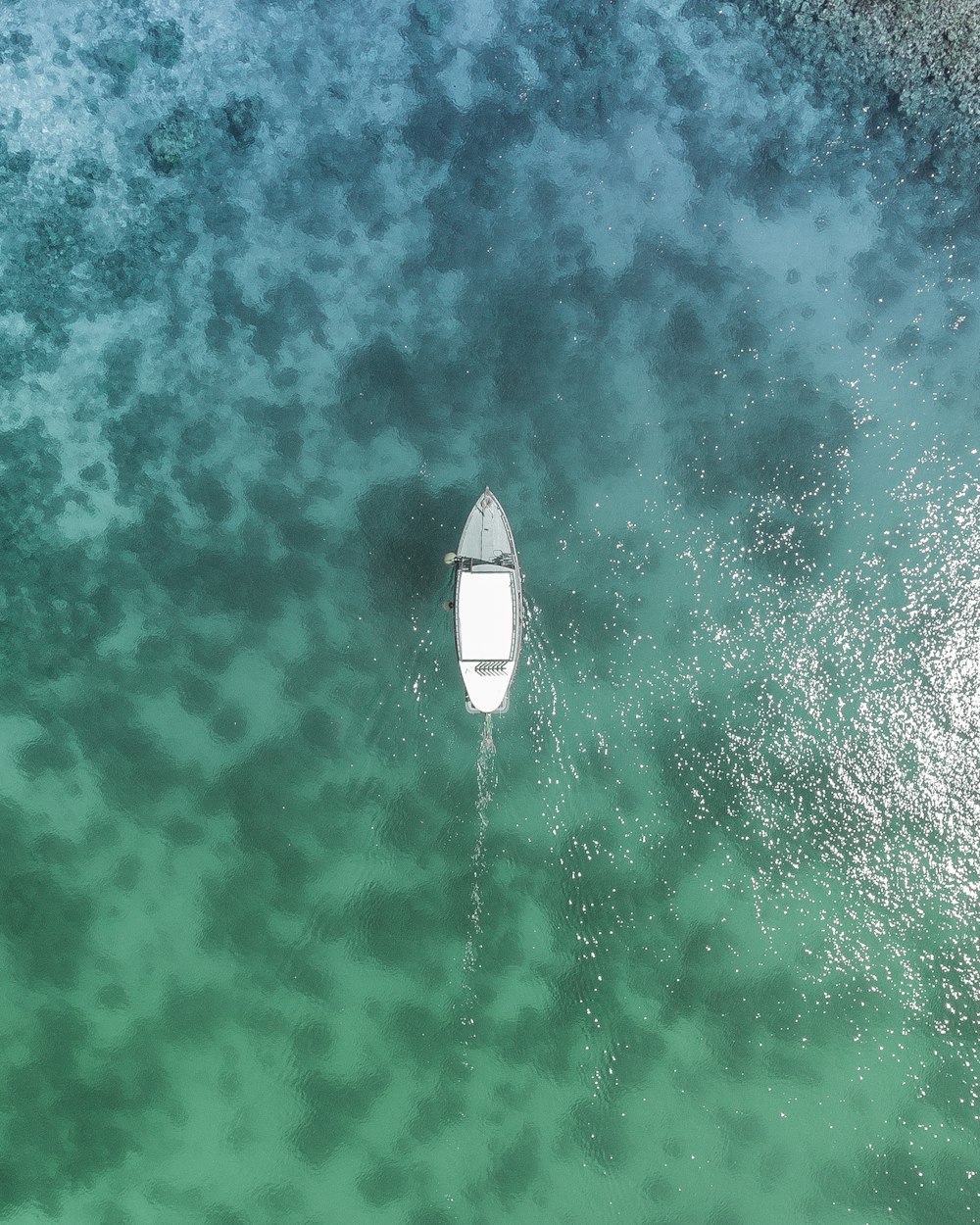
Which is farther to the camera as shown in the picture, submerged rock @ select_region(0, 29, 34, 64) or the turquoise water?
the turquoise water

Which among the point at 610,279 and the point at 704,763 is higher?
the point at 610,279

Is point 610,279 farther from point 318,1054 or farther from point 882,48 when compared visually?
point 318,1054

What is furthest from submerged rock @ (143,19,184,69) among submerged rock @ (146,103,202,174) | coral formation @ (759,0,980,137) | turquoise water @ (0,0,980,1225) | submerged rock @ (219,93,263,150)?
coral formation @ (759,0,980,137)

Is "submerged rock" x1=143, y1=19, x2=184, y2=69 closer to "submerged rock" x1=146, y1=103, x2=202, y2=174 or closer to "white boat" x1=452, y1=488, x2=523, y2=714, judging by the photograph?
"submerged rock" x1=146, y1=103, x2=202, y2=174

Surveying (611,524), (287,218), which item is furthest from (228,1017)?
(287,218)

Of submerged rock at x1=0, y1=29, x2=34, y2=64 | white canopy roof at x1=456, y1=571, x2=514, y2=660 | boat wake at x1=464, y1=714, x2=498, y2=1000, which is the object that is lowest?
boat wake at x1=464, y1=714, x2=498, y2=1000

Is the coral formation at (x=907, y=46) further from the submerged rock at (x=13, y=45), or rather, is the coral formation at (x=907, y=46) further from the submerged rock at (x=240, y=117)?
the submerged rock at (x=13, y=45)

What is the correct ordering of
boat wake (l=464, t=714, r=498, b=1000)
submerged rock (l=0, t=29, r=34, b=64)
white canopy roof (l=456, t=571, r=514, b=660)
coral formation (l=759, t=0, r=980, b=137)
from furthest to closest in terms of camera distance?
1. boat wake (l=464, t=714, r=498, b=1000)
2. coral formation (l=759, t=0, r=980, b=137)
3. submerged rock (l=0, t=29, r=34, b=64)
4. white canopy roof (l=456, t=571, r=514, b=660)
